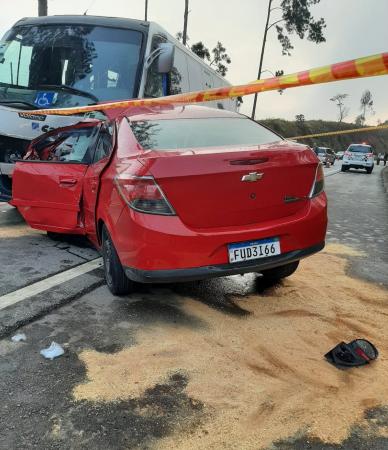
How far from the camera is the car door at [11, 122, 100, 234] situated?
16.7 feet

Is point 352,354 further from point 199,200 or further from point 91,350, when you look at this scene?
point 91,350

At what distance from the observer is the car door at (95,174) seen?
14.4ft

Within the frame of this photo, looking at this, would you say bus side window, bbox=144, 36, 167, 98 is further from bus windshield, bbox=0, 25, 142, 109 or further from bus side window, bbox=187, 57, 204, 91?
bus side window, bbox=187, 57, 204, 91

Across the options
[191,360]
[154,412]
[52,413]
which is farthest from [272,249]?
[52,413]

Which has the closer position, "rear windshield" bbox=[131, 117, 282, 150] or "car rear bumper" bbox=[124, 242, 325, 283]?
"car rear bumper" bbox=[124, 242, 325, 283]

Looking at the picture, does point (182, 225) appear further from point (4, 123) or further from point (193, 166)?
point (4, 123)

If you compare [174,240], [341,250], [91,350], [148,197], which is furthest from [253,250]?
[341,250]

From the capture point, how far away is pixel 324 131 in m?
98.3

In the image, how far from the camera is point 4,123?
6855 millimetres

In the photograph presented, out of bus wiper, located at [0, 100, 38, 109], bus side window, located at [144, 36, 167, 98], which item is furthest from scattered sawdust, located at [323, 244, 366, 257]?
bus wiper, located at [0, 100, 38, 109]

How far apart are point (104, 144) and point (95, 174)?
0.34 m

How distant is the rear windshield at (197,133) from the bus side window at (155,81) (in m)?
3.25

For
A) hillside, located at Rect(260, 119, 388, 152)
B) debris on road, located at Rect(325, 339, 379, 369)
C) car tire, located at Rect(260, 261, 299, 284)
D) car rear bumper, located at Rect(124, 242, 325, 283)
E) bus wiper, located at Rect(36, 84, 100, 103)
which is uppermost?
hillside, located at Rect(260, 119, 388, 152)

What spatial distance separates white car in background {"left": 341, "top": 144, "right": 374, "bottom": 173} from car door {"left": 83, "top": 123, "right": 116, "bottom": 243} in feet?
85.1
